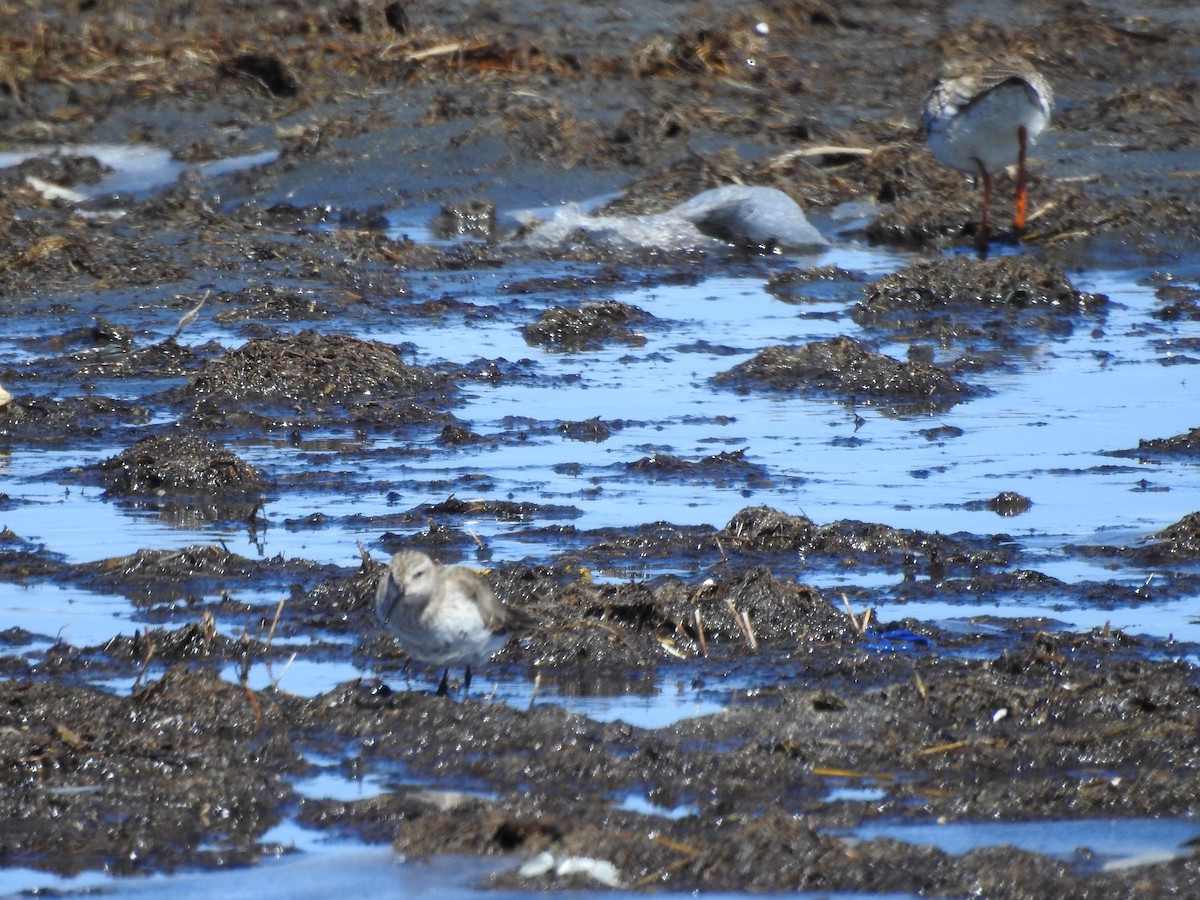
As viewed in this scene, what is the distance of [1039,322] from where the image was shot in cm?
1135

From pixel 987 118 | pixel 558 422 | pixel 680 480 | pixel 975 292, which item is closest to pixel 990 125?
pixel 987 118

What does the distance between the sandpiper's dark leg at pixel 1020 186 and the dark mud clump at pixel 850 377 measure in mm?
3538

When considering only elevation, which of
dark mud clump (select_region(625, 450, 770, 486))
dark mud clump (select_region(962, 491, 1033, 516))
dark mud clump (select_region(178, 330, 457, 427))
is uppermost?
dark mud clump (select_region(962, 491, 1033, 516))

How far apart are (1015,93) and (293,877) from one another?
9692 mm

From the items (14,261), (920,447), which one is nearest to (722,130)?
(14,261)

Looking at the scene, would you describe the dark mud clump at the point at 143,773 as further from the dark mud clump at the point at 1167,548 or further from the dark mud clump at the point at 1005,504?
the dark mud clump at the point at 1005,504

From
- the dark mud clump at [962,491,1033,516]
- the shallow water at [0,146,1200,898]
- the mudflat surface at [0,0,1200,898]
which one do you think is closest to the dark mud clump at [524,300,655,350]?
the mudflat surface at [0,0,1200,898]

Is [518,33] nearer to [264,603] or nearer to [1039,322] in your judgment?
[1039,322]

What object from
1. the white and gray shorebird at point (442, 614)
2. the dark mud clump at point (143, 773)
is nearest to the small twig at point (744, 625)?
the white and gray shorebird at point (442, 614)

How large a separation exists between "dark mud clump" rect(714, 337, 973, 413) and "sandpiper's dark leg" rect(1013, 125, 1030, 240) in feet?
11.6

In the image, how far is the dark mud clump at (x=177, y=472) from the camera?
25.4 feet

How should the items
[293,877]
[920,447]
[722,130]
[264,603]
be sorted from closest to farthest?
[293,877], [264,603], [920,447], [722,130]

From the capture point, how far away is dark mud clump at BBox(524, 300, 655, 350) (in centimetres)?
1088

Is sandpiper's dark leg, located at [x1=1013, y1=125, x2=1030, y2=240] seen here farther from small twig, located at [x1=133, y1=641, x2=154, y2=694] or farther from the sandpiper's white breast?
small twig, located at [x1=133, y1=641, x2=154, y2=694]
